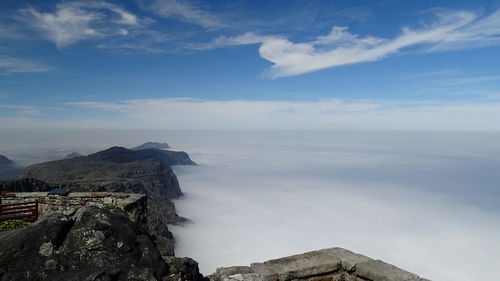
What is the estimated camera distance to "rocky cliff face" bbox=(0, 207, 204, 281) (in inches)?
177

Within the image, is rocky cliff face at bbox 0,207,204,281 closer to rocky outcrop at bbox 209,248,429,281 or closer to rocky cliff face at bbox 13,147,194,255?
rocky outcrop at bbox 209,248,429,281

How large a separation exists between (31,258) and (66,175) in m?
169

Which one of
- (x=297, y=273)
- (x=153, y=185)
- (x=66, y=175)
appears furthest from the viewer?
(x=153, y=185)

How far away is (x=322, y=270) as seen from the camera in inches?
281

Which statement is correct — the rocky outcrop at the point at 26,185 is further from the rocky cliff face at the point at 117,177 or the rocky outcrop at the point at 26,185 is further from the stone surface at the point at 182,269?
the stone surface at the point at 182,269

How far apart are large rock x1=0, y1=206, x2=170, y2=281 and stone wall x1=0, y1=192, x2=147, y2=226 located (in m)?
9.33

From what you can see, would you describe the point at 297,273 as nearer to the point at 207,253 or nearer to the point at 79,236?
the point at 79,236

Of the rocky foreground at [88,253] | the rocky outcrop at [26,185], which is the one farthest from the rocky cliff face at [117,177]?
the rocky foreground at [88,253]

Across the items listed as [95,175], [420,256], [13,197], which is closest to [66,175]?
[95,175]

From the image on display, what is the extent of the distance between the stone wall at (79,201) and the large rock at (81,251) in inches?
367

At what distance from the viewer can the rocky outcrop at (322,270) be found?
661cm

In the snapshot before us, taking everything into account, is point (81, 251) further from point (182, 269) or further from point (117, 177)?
point (117, 177)

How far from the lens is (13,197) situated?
1578cm

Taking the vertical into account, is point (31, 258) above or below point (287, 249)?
above
